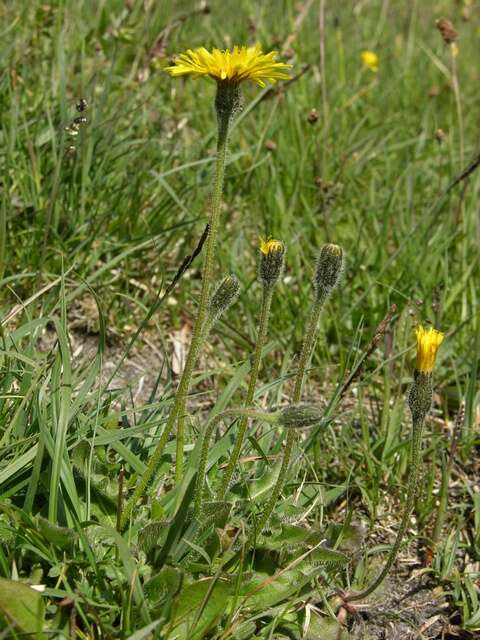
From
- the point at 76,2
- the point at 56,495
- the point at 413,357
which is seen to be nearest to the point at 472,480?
the point at 413,357

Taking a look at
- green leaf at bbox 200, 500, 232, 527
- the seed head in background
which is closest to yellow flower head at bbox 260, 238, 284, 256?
the seed head in background

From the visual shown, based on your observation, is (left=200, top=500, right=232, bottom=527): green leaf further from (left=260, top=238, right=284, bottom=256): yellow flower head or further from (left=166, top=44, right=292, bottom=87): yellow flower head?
(left=166, top=44, right=292, bottom=87): yellow flower head

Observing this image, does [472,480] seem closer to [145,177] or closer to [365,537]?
[365,537]

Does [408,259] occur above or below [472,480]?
above

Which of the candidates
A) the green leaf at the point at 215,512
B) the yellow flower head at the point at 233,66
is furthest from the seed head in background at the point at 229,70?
the green leaf at the point at 215,512

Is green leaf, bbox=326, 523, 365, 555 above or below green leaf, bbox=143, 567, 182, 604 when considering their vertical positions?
below

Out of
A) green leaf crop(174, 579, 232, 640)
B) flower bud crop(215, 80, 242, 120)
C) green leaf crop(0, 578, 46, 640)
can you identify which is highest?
flower bud crop(215, 80, 242, 120)
